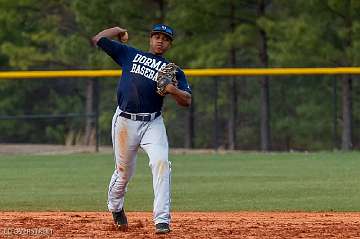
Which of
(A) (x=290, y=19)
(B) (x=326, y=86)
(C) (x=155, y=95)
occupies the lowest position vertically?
(C) (x=155, y=95)

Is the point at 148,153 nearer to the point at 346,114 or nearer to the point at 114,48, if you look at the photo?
the point at 114,48

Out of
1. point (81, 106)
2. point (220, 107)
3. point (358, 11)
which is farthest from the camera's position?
point (81, 106)

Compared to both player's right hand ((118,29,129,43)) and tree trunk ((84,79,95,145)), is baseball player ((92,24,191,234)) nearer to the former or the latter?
player's right hand ((118,29,129,43))

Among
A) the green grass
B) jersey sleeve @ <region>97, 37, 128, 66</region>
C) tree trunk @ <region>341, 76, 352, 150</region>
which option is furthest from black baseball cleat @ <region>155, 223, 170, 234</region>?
tree trunk @ <region>341, 76, 352, 150</region>

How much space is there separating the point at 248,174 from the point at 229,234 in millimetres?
7310

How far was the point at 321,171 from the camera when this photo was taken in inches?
650

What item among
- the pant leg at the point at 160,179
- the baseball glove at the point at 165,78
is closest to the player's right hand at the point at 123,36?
the baseball glove at the point at 165,78

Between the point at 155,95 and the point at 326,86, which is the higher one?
the point at 326,86

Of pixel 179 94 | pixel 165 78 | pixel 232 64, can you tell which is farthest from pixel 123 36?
pixel 232 64

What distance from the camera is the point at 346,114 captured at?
23.0 meters

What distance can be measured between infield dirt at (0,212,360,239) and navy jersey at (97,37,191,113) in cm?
110

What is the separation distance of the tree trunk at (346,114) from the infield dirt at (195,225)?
38.7 ft

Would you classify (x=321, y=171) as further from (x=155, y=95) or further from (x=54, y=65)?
(x=54, y=65)

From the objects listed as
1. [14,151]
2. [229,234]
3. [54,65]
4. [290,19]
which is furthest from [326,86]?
[229,234]
